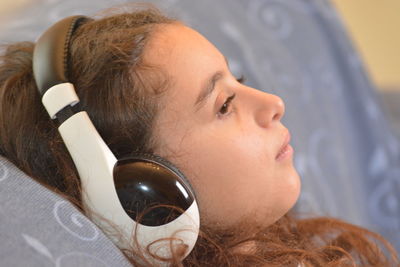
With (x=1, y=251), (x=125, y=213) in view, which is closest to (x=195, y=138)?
(x=125, y=213)

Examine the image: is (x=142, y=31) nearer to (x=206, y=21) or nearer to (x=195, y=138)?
(x=195, y=138)

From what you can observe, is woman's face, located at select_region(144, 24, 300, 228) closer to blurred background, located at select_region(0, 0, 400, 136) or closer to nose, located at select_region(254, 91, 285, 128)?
nose, located at select_region(254, 91, 285, 128)

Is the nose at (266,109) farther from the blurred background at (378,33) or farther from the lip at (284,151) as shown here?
the blurred background at (378,33)

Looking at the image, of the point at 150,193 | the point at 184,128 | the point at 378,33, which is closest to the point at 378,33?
the point at 378,33

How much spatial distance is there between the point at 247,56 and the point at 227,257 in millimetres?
615

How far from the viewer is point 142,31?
0.79 metres

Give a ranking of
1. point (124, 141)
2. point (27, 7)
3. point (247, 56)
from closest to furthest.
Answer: point (124, 141), point (27, 7), point (247, 56)

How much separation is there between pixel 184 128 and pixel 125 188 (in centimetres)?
13

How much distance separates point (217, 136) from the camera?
77 cm

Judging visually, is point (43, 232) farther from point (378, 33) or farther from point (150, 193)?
point (378, 33)

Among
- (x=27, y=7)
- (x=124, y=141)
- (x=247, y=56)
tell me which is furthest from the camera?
(x=247, y=56)

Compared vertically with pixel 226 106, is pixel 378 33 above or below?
below

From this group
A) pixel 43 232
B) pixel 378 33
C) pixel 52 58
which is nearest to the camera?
pixel 43 232

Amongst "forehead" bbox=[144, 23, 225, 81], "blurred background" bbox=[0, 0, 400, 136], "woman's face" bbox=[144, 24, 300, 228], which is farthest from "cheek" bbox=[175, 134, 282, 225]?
"blurred background" bbox=[0, 0, 400, 136]
